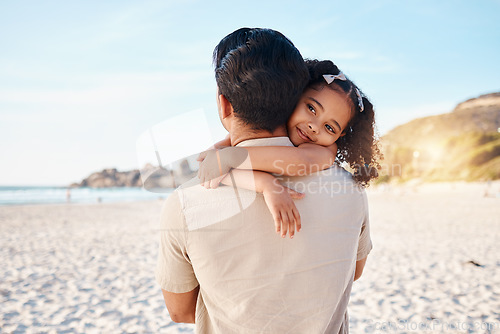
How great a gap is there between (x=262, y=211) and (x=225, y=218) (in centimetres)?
13

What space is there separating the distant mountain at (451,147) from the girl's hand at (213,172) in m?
20.6

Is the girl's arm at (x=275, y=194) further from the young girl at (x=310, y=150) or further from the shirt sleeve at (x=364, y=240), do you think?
the shirt sleeve at (x=364, y=240)

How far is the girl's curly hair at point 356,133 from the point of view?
1.88 m

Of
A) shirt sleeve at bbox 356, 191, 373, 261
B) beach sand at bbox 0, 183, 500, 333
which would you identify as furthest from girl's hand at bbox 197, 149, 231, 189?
beach sand at bbox 0, 183, 500, 333

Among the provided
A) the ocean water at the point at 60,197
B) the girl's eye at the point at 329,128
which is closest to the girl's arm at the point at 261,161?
the girl's eye at the point at 329,128

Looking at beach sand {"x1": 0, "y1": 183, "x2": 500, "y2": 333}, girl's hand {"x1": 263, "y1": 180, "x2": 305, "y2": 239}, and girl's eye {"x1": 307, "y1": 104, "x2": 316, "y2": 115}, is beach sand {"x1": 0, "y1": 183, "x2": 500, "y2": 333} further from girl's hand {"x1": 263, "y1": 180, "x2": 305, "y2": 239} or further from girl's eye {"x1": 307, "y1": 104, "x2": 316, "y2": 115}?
girl's hand {"x1": 263, "y1": 180, "x2": 305, "y2": 239}

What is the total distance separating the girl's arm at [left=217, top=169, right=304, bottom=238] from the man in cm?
4

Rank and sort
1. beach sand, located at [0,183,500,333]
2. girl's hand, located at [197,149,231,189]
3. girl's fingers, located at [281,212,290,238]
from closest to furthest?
1. girl's fingers, located at [281,212,290,238]
2. girl's hand, located at [197,149,231,189]
3. beach sand, located at [0,183,500,333]

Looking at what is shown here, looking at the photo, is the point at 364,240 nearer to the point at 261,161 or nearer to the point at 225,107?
the point at 261,161

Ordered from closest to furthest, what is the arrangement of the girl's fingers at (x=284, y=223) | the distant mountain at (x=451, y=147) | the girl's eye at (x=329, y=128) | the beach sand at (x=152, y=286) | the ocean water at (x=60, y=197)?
the girl's fingers at (x=284, y=223)
the girl's eye at (x=329, y=128)
the beach sand at (x=152, y=286)
the ocean water at (x=60, y=197)
the distant mountain at (x=451, y=147)

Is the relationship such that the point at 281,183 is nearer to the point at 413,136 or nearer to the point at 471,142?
the point at 471,142

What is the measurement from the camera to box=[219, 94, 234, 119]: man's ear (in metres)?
1.13

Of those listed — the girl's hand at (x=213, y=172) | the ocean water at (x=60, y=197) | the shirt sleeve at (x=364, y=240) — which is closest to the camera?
the girl's hand at (x=213, y=172)

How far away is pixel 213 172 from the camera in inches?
46.9
